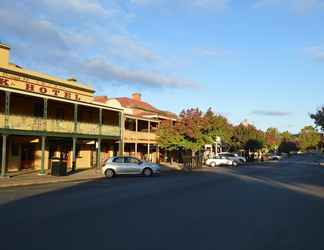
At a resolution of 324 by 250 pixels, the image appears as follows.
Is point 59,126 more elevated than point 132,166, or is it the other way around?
point 59,126

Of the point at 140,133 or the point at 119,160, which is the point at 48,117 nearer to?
the point at 119,160

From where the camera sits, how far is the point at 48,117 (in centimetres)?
3484

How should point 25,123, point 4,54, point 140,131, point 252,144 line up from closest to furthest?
point 25,123 → point 4,54 → point 140,131 → point 252,144

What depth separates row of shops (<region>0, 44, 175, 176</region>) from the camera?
94.2ft

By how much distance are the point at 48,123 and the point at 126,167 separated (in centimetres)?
664

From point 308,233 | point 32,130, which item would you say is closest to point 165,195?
point 308,233

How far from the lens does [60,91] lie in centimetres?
3581

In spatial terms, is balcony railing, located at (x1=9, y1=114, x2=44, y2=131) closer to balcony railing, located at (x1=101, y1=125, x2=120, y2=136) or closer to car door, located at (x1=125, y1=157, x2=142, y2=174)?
car door, located at (x1=125, y1=157, x2=142, y2=174)

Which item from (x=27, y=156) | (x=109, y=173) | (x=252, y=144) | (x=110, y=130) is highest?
(x=252, y=144)

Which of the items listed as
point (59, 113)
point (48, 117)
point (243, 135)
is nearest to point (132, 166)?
point (48, 117)

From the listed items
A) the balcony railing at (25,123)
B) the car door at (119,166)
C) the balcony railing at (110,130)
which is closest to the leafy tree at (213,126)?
the balcony railing at (110,130)

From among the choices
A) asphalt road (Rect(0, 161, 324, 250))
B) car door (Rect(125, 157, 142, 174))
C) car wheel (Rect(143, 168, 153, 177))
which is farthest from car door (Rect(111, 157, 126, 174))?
asphalt road (Rect(0, 161, 324, 250))

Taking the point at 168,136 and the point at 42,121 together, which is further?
the point at 168,136

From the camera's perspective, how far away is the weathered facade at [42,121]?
2841 cm
